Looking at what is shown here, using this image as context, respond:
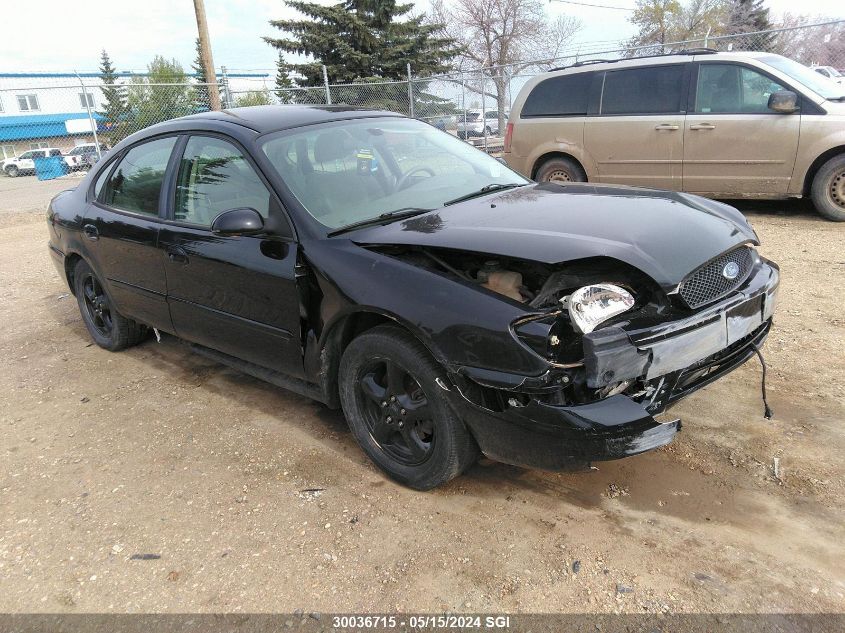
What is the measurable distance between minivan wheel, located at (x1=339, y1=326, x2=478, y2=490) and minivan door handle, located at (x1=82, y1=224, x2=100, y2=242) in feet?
8.56

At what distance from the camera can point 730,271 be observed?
2732mm

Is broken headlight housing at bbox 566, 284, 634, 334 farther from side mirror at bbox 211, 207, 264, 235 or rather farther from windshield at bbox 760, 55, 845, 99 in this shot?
windshield at bbox 760, 55, 845, 99

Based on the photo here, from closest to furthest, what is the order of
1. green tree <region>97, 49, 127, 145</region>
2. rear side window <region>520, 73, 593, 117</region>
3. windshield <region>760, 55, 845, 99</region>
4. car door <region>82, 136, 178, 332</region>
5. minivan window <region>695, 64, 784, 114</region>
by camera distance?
1. car door <region>82, 136, 178, 332</region>
2. windshield <region>760, 55, 845, 99</region>
3. minivan window <region>695, 64, 784, 114</region>
4. rear side window <region>520, 73, 593, 117</region>
5. green tree <region>97, 49, 127, 145</region>

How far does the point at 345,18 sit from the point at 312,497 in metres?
24.9

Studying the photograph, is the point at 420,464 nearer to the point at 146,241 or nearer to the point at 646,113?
the point at 146,241

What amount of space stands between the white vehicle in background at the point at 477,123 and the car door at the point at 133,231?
13.0 metres

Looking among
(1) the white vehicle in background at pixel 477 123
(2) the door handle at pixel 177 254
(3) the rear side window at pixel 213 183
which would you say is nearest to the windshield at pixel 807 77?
(3) the rear side window at pixel 213 183

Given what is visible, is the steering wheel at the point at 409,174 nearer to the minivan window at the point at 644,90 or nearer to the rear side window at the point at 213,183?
the rear side window at the point at 213,183

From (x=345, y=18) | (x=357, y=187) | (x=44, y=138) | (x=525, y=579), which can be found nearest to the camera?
(x=525, y=579)

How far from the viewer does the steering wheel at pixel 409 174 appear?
3.50 meters

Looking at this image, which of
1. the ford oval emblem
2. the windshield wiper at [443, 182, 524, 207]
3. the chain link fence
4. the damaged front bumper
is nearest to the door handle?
the windshield wiper at [443, 182, 524, 207]

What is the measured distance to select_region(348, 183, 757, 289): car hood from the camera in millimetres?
2467

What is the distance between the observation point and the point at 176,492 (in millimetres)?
3096

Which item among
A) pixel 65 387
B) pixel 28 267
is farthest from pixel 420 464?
pixel 28 267
